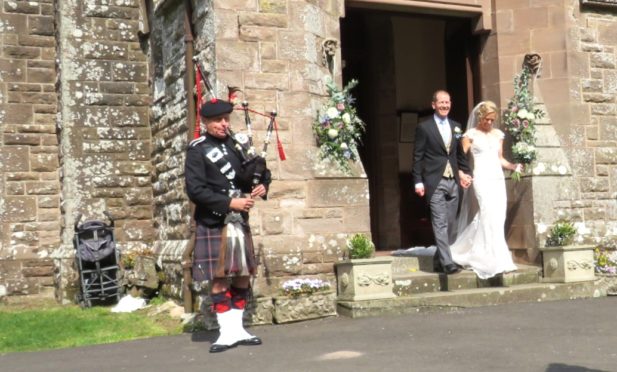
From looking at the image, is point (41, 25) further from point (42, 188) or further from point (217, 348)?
point (217, 348)

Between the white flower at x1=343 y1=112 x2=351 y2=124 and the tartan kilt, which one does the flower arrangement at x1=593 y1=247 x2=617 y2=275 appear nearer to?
the white flower at x1=343 y1=112 x2=351 y2=124

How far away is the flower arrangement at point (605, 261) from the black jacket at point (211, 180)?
17.2 ft

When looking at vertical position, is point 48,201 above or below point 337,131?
below

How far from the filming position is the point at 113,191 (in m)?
12.0

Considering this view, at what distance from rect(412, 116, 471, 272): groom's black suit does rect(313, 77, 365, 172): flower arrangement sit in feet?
2.56

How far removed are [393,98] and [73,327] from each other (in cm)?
731

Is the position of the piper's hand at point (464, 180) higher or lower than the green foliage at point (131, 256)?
higher

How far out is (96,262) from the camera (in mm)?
10953

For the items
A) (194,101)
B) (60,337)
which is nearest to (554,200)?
(194,101)

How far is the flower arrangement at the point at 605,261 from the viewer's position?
32.8ft

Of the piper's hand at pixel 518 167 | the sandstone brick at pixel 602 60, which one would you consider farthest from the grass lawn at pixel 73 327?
the sandstone brick at pixel 602 60

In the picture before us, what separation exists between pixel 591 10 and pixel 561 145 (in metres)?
2.00

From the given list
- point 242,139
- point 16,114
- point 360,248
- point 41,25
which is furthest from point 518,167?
point 41,25

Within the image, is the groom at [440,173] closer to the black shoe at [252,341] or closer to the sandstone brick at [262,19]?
the sandstone brick at [262,19]
